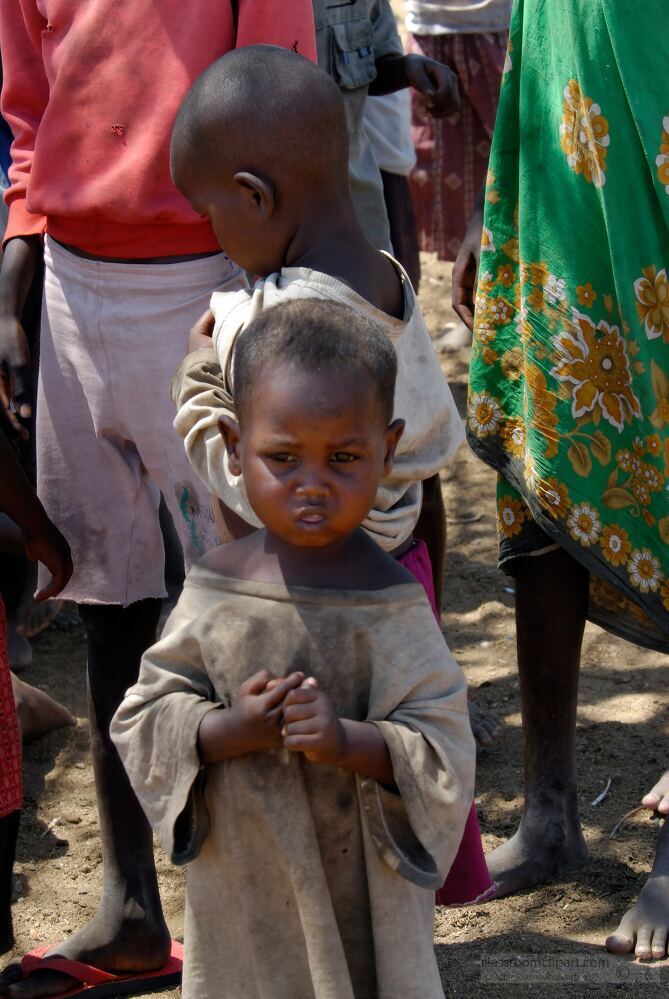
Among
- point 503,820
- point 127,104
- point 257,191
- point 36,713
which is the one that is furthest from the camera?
point 36,713

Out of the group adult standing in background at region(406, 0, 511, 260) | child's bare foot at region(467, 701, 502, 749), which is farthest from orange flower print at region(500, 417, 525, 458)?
adult standing in background at region(406, 0, 511, 260)

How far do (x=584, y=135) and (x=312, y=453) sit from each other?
1.27m

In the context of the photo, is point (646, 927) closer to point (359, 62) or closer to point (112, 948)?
point (112, 948)

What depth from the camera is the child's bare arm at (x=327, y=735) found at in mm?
1744

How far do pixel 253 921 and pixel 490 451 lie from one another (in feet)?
4.64

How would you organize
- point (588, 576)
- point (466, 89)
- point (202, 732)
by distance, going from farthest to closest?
point (466, 89) → point (588, 576) → point (202, 732)

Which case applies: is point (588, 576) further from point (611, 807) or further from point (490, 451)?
point (611, 807)

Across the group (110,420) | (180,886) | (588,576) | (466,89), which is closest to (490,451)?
(588,576)

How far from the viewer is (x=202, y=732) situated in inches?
71.9

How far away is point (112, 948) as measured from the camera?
276cm

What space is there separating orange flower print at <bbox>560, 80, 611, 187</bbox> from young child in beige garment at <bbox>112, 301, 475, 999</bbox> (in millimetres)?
1024

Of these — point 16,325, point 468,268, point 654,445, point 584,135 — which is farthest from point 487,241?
point 16,325

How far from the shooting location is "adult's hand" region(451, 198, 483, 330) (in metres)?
3.12

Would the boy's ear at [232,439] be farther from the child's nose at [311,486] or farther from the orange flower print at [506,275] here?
the orange flower print at [506,275]
